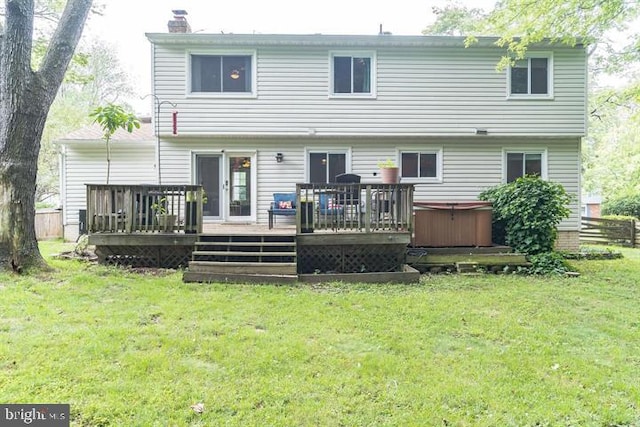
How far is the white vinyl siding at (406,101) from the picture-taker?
9.51m

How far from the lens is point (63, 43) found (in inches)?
259

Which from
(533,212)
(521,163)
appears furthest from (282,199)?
(521,163)

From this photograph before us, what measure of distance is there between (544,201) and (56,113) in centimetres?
2333

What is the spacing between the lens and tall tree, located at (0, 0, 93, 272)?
612 cm

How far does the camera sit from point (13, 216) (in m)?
6.16

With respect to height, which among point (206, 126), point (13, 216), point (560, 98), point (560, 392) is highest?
point (560, 98)

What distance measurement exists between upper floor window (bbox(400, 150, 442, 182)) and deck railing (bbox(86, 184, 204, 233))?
5385 mm

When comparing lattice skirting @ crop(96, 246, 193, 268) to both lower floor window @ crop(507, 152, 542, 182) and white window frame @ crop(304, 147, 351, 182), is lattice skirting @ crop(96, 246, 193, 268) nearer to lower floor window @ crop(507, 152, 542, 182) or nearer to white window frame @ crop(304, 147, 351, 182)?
white window frame @ crop(304, 147, 351, 182)

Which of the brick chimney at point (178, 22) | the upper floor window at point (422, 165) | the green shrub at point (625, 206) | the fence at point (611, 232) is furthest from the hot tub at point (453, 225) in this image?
the green shrub at point (625, 206)

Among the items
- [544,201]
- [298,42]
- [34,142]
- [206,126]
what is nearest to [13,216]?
[34,142]

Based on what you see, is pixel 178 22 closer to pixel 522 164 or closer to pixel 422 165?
pixel 422 165

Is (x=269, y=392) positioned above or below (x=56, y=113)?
below

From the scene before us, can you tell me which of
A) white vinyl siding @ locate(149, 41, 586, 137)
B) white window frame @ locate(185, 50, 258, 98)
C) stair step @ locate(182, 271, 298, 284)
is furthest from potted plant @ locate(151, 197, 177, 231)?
white window frame @ locate(185, 50, 258, 98)

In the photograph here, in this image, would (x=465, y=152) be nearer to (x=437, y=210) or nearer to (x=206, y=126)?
(x=437, y=210)
